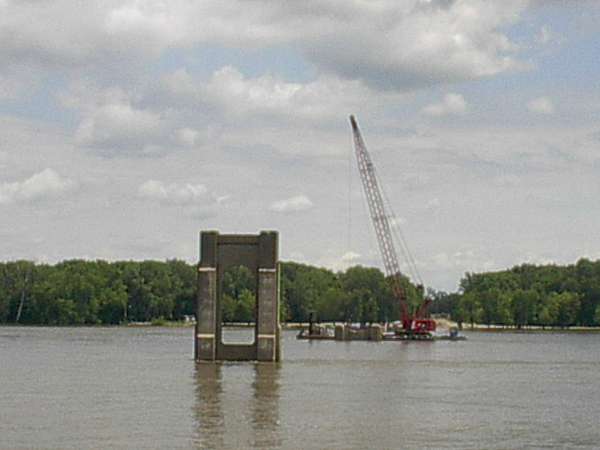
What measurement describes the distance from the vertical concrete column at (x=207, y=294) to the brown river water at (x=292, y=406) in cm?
199

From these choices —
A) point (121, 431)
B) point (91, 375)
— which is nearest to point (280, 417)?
point (121, 431)

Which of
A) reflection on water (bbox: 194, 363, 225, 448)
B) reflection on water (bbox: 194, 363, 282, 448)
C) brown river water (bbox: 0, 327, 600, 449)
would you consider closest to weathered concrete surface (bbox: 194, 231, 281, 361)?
brown river water (bbox: 0, 327, 600, 449)

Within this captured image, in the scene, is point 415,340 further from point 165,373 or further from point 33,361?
point 165,373

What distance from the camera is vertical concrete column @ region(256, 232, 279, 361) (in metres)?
70.6

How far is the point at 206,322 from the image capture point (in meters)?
72.1

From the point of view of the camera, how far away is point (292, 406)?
4584 cm

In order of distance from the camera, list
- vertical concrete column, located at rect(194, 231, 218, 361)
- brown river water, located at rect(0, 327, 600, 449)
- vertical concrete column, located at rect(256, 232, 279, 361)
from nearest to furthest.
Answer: brown river water, located at rect(0, 327, 600, 449) < vertical concrete column, located at rect(256, 232, 279, 361) < vertical concrete column, located at rect(194, 231, 218, 361)

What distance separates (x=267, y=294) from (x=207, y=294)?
353 cm

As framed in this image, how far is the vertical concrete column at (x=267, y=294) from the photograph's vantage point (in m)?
70.6

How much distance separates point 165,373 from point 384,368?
16.8 m

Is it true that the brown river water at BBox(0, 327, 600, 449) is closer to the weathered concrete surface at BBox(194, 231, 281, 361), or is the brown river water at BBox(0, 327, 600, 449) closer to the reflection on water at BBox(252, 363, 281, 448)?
the reflection on water at BBox(252, 363, 281, 448)

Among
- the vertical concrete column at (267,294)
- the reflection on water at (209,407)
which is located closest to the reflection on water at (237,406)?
the reflection on water at (209,407)

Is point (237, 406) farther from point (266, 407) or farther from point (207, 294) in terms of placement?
point (207, 294)

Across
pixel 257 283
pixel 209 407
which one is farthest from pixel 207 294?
pixel 209 407
